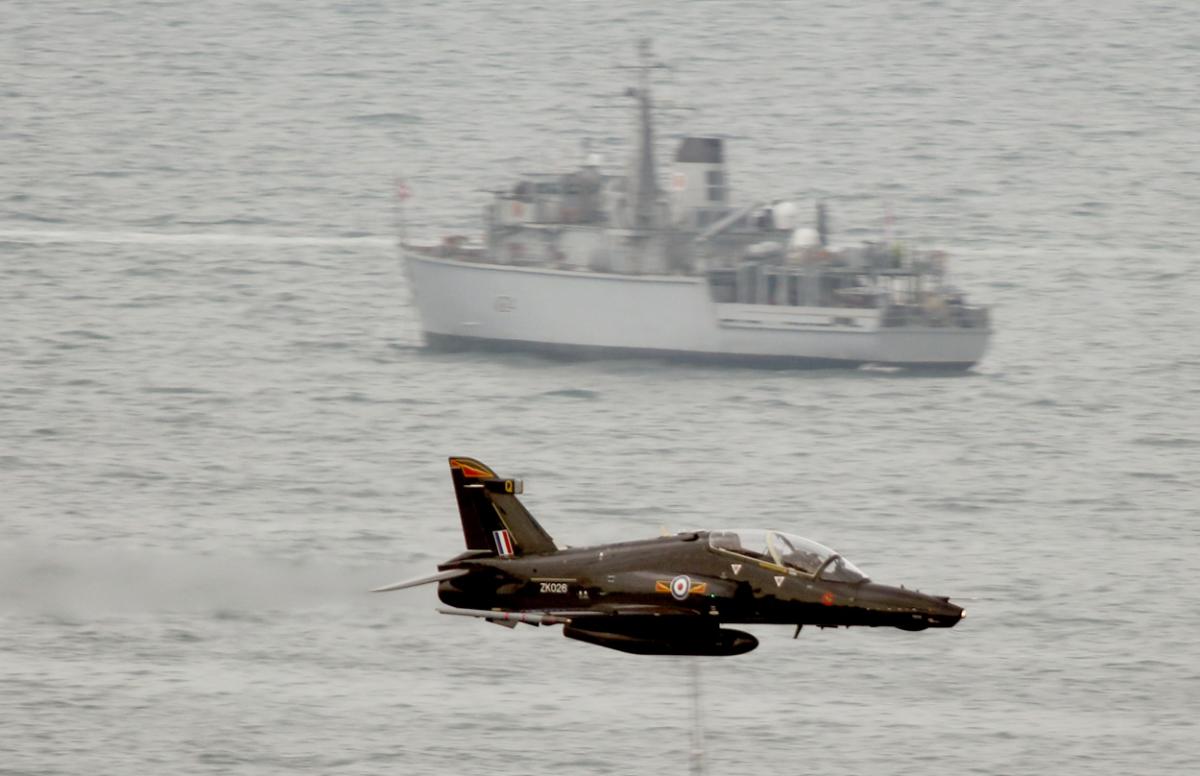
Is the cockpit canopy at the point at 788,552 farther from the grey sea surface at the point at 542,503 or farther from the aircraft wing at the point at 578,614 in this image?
the grey sea surface at the point at 542,503

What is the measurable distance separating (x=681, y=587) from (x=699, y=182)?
87127 mm

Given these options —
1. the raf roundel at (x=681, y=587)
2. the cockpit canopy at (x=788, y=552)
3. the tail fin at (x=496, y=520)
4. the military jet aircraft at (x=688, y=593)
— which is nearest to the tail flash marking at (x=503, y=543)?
the tail fin at (x=496, y=520)

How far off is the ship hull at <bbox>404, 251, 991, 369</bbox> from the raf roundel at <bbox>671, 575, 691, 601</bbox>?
77.7 m

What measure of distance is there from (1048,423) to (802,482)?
24225 millimetres

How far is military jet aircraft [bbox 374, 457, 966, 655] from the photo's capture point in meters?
45.2

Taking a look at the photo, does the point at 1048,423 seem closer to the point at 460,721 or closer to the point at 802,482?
the point at 802,482

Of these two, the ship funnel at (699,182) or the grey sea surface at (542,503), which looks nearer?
the grey sea surface at (542,503)

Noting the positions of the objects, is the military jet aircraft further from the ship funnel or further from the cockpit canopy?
the ship funnel

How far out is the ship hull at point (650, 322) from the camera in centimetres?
12444

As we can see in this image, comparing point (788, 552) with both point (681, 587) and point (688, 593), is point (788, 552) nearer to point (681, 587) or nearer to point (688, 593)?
point (688, 593)

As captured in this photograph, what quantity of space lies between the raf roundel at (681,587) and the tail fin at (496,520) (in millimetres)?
3824

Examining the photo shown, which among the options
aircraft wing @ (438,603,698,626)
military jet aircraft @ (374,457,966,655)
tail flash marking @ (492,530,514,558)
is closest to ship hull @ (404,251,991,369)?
tail flash marking @ (492,530,514,558)

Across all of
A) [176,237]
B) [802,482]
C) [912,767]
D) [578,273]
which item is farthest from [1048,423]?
[176,237]

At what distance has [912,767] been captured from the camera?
74.1 metres
